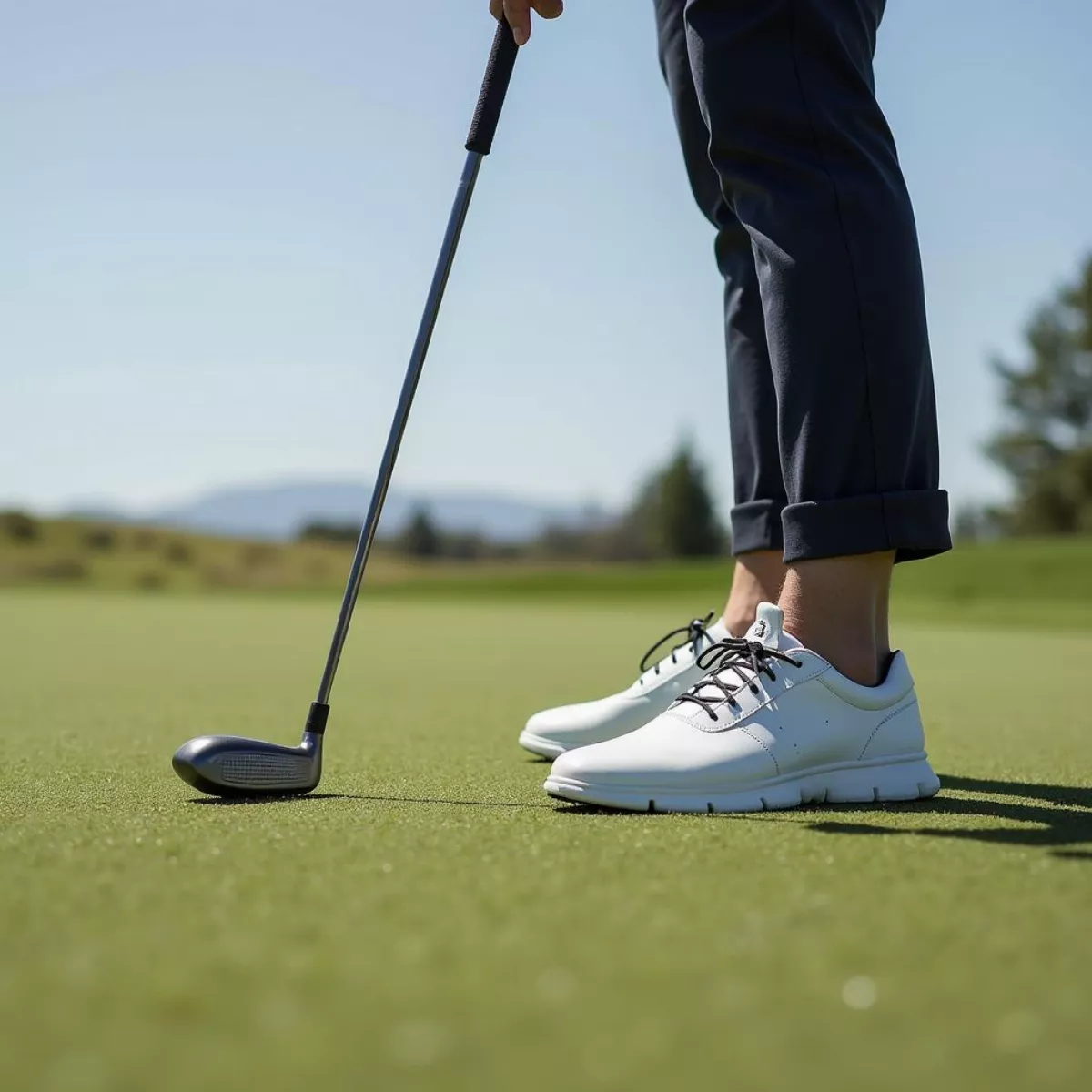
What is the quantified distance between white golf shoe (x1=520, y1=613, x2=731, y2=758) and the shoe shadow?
1.36ft

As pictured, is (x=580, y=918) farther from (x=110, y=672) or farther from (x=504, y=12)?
(x=110, y=672)

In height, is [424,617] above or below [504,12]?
below

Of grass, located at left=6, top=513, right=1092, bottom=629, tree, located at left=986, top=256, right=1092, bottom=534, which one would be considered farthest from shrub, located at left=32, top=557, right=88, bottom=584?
→ tree, located at left=986, top=256, right=1092, bottom=534

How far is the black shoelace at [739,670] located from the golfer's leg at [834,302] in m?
0.07

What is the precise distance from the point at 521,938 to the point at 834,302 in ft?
3.27

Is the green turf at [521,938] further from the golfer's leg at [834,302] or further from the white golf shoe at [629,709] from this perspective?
the golfer's leg at [834,302]

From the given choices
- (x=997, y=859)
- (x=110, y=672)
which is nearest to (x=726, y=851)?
(x=997, y=859)

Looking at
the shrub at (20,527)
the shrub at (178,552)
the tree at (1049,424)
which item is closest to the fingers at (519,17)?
the shrub at (178,552)

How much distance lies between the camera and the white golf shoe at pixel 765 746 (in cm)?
133

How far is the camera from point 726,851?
1.04 metres

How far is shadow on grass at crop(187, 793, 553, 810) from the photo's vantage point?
4.44ft

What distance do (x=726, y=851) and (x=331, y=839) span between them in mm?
361

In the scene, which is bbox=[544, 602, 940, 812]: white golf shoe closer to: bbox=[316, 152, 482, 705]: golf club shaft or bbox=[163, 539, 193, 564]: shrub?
bbox=[316, 152, 482, 705]: golf club shaft

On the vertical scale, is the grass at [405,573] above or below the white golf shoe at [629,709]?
above
